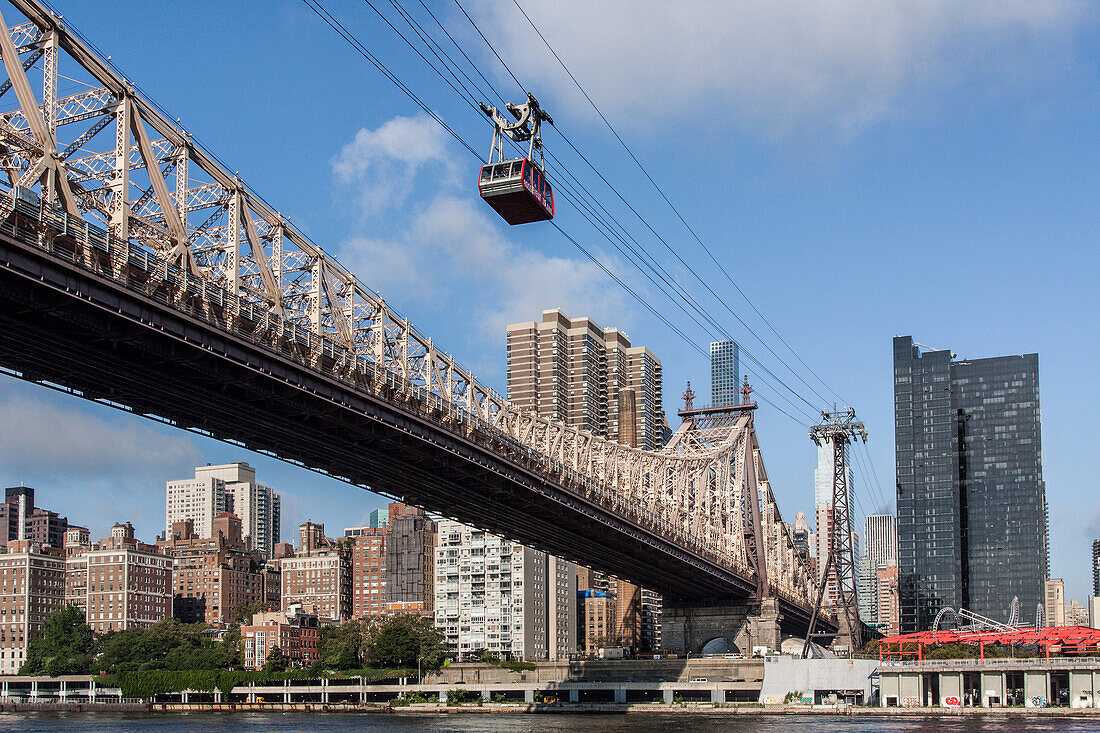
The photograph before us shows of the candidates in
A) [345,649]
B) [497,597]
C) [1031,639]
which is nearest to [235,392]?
[1031,639]

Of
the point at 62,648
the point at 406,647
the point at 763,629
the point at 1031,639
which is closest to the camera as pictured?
the point at 1031,639

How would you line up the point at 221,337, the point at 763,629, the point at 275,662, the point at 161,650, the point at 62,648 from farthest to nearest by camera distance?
the point at 62,648 < the point at 161,650 < the point at 275,662 < the point at 763,629 < the point at 221,337

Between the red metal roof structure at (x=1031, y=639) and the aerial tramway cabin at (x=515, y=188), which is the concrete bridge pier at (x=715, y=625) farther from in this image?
the aerial tramway cabin at (x=515, y=188)

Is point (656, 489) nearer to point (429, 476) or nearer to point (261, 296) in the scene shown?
point (429, 476)

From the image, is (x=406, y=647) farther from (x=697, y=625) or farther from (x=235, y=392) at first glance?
(x=235, y=392)

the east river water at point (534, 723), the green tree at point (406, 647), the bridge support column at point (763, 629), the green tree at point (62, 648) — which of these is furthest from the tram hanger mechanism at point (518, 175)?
the green tree at point (62, 648)

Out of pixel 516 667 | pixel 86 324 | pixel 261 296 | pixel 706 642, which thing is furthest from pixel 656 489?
pixel 86 324
